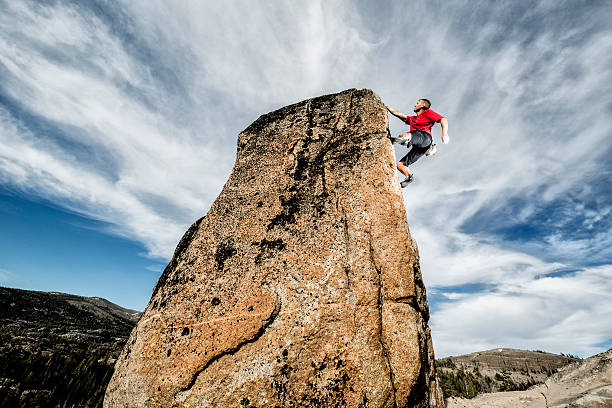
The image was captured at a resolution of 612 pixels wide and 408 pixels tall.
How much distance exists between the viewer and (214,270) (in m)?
3.41

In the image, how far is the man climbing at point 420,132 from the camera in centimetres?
513

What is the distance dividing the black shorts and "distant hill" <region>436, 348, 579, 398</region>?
9.77 m

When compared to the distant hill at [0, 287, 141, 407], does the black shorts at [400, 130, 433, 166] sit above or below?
above

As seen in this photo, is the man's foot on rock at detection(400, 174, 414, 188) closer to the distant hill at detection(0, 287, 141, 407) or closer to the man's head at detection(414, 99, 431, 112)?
the man's head at detection(414, 99, 431, 112)

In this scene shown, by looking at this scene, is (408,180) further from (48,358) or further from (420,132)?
(48,358)

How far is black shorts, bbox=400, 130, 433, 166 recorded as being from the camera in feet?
17.0

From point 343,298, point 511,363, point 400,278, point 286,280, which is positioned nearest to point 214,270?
point 286,280

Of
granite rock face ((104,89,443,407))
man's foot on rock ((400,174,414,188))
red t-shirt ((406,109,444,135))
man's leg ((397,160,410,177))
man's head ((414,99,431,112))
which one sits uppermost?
man's head ((414,99,431,112))

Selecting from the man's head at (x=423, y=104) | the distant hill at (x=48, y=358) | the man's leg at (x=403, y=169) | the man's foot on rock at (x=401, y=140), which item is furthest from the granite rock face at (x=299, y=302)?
the distant hill at (x=48, y=358)

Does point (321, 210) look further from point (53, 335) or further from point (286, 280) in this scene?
point (53, 335)

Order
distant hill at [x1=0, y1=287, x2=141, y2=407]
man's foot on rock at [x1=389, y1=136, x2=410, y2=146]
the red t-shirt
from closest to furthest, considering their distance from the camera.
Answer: man's foot on rock at [x1=389, y1=136, x2=410, y2=146] → the red t-shirt → distant hill at [x1=0, y1=287, x2=141, y2=407]

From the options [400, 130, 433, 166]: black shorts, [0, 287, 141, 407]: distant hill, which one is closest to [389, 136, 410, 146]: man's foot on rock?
[400, 130, 433, 166]: black shorts

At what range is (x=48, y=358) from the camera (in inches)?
328

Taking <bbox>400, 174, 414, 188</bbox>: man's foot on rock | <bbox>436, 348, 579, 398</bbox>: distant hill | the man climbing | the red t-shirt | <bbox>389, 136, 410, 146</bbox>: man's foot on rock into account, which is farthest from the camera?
<bbox>436, 348, 579, 398</bbox>: distant hill
